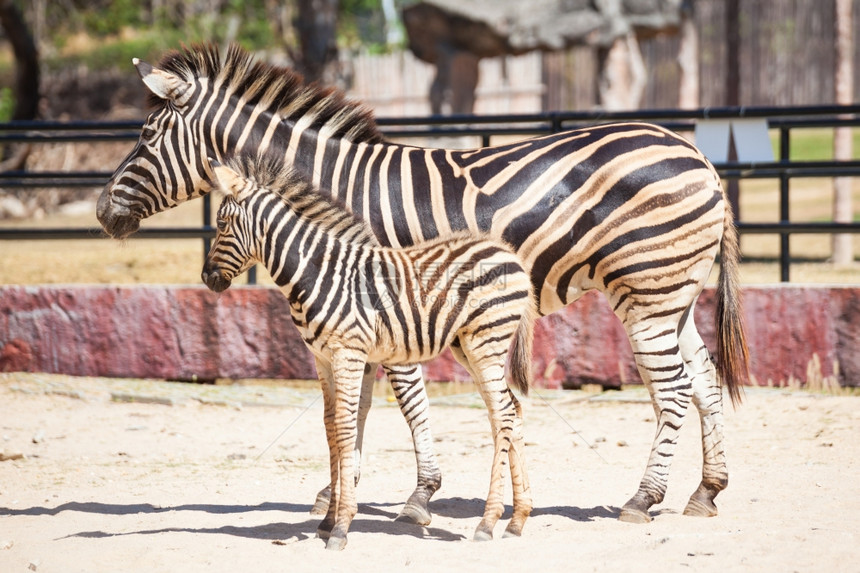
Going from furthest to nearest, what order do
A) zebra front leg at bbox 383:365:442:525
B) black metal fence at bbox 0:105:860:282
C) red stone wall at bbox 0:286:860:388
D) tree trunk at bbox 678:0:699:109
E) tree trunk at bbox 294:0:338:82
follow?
tree trunk at bbox 294:0:338:82 → tree trunk at bbox 678:0:699:109 → black metal fence at bbox 0:105:860:282 → red stone wall at bbox 0:286:860:388 → zebra front leg at bbox 383:365:442:525

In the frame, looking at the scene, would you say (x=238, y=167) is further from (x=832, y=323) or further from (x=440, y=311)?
(x=832, y=323)

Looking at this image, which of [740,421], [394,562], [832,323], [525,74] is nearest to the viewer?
[394,562]

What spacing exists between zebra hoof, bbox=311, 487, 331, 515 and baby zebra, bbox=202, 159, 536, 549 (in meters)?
0.48

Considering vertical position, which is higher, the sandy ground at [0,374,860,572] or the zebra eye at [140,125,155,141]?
the zebra eye at [140,125,155,141]

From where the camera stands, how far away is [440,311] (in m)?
4.54

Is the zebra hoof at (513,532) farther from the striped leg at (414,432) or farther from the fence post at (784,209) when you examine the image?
the fence post at (784,209)

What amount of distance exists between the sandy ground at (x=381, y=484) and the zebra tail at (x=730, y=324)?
0.63 meters

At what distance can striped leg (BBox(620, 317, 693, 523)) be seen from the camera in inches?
198

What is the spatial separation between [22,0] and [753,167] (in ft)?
83.5

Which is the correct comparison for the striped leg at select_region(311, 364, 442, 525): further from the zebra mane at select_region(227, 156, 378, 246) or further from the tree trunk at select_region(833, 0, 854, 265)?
the tree trunk at select_region(833, 0, 854, 265)

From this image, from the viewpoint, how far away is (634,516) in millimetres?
4922

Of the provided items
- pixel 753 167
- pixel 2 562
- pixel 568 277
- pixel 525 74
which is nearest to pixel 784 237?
pixel 753 167

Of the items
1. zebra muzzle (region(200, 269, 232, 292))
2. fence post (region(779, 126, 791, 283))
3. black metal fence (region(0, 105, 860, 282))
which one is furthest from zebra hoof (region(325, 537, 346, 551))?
fence post (region(779, 126, 791, 283))

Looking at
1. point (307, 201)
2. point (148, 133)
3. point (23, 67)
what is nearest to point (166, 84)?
point (148, 133)
